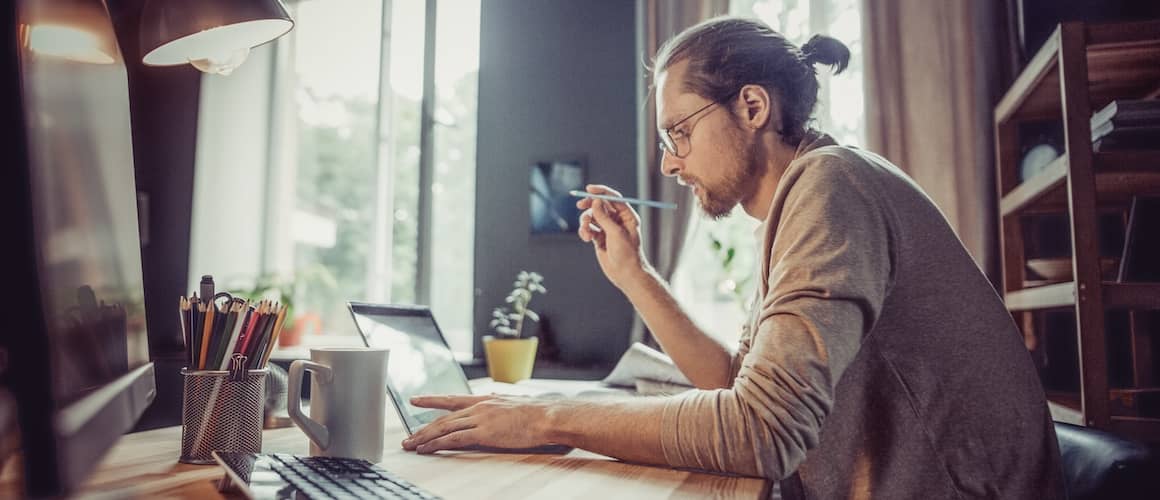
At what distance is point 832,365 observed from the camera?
79cm

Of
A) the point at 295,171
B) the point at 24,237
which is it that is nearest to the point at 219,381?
the point at 24,237

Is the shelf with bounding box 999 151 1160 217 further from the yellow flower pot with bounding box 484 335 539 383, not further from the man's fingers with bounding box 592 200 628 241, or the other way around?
the yellow flower pot with bounding box 484 335 539 383

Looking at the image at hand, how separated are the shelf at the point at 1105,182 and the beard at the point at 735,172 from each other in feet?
2.91

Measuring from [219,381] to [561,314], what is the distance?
2411mm

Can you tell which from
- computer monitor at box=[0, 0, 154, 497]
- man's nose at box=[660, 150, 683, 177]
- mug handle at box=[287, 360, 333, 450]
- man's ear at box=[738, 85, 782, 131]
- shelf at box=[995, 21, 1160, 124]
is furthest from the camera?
shelf at box=[995, 21, 1160, 124]

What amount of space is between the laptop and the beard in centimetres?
55

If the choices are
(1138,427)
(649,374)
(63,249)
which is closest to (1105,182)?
(1138,427)

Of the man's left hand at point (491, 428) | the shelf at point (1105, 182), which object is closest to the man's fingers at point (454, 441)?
the man's left hand at point (491, 428)

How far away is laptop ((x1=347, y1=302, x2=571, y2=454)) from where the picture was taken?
1.02 m

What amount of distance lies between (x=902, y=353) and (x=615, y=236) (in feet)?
2.33

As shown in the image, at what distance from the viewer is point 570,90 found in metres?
3.25

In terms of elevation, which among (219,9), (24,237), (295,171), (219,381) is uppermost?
(295,171)

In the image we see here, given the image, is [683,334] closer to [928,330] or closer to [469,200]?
[928,330]

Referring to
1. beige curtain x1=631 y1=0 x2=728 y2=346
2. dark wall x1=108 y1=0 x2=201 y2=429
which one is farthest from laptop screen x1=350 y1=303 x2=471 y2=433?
dark wall x1=108 y1=0 x2=201 y2=429
